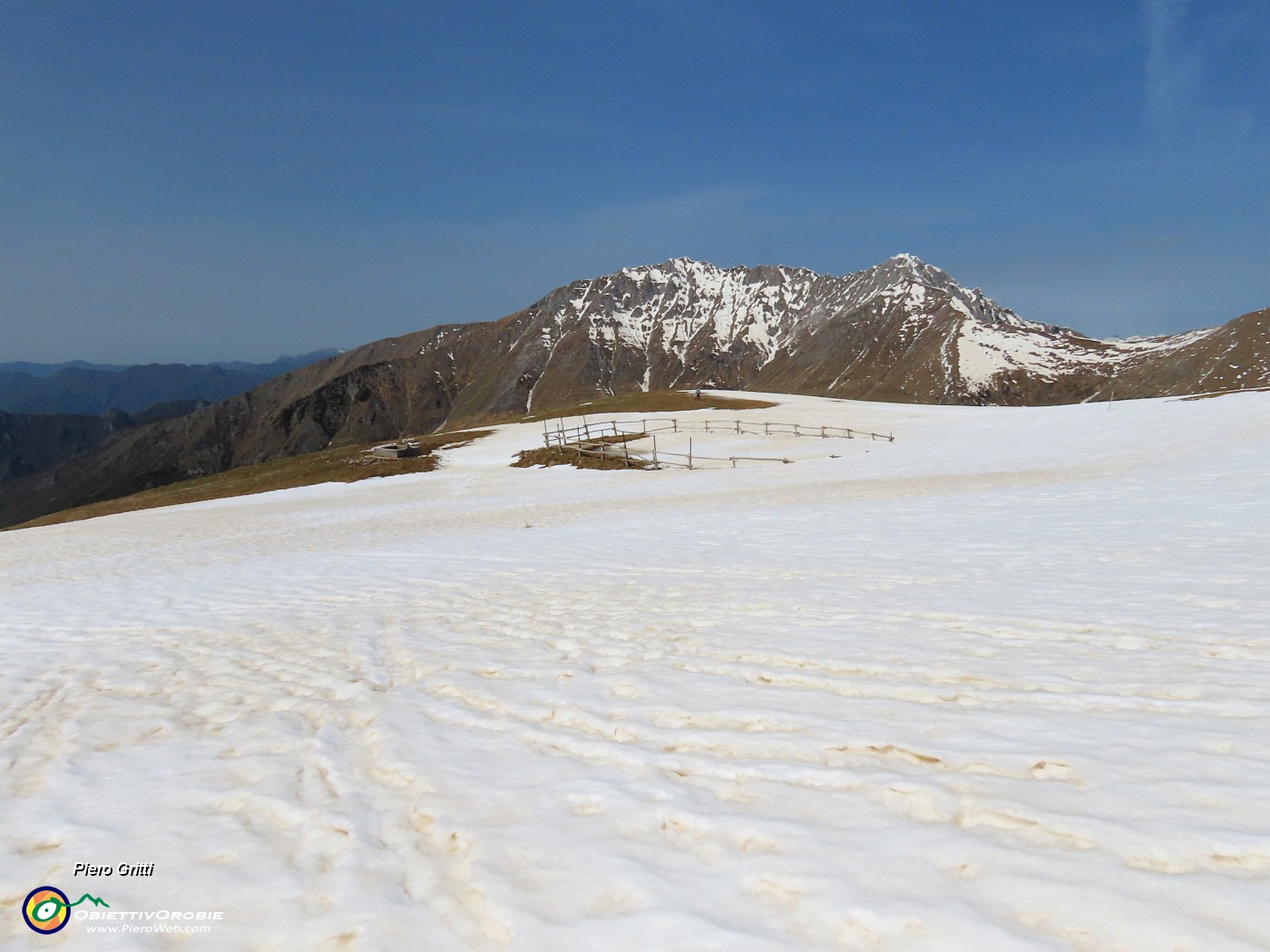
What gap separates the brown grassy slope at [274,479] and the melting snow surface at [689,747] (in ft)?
108

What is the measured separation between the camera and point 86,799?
5824mm

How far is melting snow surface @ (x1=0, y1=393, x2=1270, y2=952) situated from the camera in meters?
3.74

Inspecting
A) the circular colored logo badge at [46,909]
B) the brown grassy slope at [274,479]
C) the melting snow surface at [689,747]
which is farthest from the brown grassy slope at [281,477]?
the circular colored logo badge at [46,909]

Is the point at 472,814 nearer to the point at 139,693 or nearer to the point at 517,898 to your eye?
the point at 517,898

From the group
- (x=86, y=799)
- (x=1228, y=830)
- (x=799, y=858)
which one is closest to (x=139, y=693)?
(x=86, y=799)

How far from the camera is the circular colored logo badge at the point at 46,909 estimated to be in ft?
14.2

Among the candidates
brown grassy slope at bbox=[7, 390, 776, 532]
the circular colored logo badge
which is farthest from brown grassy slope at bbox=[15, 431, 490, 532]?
the circular colored logo badge

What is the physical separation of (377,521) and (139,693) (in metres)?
17.6

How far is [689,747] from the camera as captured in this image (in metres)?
5.69
